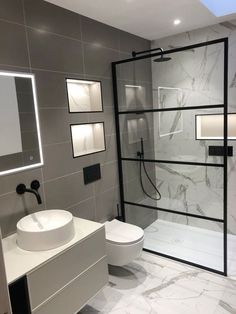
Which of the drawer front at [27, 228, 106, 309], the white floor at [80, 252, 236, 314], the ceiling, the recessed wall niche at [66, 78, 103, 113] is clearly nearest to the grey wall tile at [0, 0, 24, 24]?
the ceiling

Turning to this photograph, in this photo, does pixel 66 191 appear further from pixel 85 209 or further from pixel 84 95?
pixel 84 95

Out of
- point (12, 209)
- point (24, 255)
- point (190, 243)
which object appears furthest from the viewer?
point (190, 243)

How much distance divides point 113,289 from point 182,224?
50.0 inches

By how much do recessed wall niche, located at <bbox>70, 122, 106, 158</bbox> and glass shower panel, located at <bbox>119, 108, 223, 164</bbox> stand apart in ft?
1.13

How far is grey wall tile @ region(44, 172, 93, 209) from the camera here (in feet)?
7.10

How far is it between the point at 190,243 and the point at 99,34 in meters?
2.57

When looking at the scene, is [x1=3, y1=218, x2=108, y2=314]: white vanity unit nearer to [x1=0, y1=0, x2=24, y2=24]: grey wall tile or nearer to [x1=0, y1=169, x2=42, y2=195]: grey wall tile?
[x1=0, y1=169, x2=42, y2=195]: grey wall tile

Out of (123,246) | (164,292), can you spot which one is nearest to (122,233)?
(123,246)

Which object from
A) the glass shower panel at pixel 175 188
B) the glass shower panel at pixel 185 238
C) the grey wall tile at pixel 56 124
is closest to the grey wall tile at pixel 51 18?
the grey wall tile at pixel 56 124

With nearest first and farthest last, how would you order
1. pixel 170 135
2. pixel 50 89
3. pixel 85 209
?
pixel 50 89
pixel 85 209
pixel 170 135

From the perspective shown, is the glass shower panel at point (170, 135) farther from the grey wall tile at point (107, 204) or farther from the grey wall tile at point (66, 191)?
the grey wall tile at point (66, 191)

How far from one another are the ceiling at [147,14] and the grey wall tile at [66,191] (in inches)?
59.8

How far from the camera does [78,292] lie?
5.75 feet

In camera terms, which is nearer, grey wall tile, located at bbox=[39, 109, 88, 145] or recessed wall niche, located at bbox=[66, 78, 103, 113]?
grey wall tile, located at bbox=[39, 109, 88, 145]
